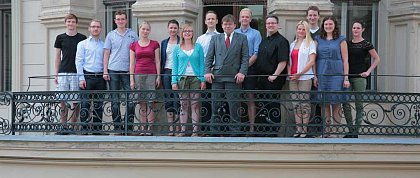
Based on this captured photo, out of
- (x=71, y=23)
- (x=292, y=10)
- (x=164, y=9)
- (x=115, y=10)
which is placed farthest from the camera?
(x=115, y=10)

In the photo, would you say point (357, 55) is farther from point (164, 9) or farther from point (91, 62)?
point (91, 62)

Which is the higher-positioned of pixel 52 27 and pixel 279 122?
pixel 52 27

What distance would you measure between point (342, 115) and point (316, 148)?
48.5 inches

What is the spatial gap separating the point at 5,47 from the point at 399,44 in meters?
7.10

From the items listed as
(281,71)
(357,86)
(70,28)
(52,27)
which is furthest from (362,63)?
(52,27)

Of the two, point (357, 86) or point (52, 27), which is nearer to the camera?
point (357, 86)

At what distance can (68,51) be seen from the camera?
32.9 ft

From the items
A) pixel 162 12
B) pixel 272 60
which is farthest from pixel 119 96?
pixel 272 60

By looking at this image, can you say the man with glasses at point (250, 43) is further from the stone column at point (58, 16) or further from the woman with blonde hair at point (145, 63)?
the stone column at point (58, 16)

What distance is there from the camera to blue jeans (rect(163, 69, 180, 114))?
8.97 m

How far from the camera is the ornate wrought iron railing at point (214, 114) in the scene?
876 centimetres

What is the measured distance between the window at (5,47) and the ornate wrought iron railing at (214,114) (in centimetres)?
345

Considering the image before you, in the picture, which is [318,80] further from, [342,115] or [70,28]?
[70,28]

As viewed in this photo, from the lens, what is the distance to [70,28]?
10.1 meters
